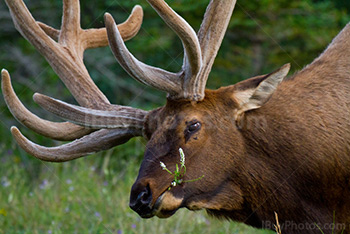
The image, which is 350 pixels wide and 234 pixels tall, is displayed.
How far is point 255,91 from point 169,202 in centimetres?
94

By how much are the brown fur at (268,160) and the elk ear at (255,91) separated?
1.0 inches

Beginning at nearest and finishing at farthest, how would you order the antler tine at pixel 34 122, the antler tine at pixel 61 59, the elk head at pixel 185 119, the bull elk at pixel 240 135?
the elk head at pixel 185 119 < the bull elk at pixel 240 135 < the antler tine at pixel 34 122 < the antler tine at pixel 61 59

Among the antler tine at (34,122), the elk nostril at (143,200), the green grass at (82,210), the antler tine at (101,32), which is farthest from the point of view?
the green grass at (82,210)

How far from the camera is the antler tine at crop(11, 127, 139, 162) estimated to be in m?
4.51

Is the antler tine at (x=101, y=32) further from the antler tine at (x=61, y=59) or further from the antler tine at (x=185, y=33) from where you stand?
the antler tine at (x=185, y=33)

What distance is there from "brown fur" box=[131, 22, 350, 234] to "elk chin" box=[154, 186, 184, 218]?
4.0 inches

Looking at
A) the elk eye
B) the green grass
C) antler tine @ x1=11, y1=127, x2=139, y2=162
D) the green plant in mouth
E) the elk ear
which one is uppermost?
the elk ear

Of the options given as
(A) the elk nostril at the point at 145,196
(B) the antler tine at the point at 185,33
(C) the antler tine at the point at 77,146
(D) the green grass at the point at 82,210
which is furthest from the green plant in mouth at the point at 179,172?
(D) the green grass at the point at 82,210

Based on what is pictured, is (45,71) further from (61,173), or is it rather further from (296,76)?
(296,76)

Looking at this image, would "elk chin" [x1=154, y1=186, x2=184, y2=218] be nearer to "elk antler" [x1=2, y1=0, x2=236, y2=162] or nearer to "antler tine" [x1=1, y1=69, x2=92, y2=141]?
"elk antler" [x1=2, y1=0, x2=236, y2=162]

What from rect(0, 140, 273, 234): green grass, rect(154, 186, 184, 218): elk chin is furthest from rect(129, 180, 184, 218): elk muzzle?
rect(0, 140, 273, 234): green grass

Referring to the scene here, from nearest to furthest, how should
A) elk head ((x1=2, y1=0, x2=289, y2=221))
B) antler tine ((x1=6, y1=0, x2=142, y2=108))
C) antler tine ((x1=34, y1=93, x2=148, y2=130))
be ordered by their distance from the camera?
elk head ((x1=2, y1=0, x2=289, y2=221)), antler tine ((x1=34, y1=93, x2=148, y2=130)), antler tine ((x1=6, y1=0, x2=142, y2=108))

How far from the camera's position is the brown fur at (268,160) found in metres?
4.01

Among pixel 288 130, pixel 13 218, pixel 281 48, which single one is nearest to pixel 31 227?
pixel 13 218
